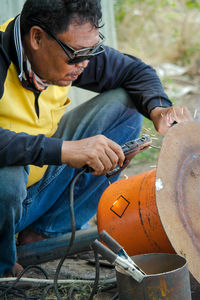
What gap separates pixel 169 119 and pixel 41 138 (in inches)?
33.4

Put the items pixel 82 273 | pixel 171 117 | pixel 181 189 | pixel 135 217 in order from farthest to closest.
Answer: pixel 82 273
pixel 171 117
pixel 135 217
pixel 181 189

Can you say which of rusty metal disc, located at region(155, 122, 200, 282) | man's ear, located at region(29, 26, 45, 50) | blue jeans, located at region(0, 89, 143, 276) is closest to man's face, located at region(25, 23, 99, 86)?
man's ear, located at region(29, 26, 45, 50)

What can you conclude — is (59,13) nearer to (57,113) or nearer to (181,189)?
(57,113)

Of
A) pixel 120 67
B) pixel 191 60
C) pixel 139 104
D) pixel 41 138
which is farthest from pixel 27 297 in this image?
pixel 191 60

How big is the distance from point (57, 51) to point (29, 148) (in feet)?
1.99

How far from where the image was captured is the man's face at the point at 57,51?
235 centimetres

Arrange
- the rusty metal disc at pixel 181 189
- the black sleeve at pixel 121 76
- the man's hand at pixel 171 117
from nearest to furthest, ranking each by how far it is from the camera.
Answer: the rusty metal disc at pixel 181 189 → the man's hand at pixel 171 117 → the black sleeve at pixel 121 76

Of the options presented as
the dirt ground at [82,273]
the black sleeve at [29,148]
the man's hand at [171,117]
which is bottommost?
the dirt ground at [82,273]

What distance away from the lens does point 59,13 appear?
2.30 metres

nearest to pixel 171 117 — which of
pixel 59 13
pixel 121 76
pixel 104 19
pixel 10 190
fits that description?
pixel 121 76

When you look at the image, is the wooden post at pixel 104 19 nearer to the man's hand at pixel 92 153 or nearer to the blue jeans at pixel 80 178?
the blue jeans at pixel 80 178

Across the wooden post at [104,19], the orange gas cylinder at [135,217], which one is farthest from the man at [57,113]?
the wooden post at [104,19]

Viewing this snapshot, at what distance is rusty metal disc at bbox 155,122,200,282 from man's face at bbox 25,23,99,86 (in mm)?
717

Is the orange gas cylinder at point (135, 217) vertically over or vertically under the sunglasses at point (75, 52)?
under
